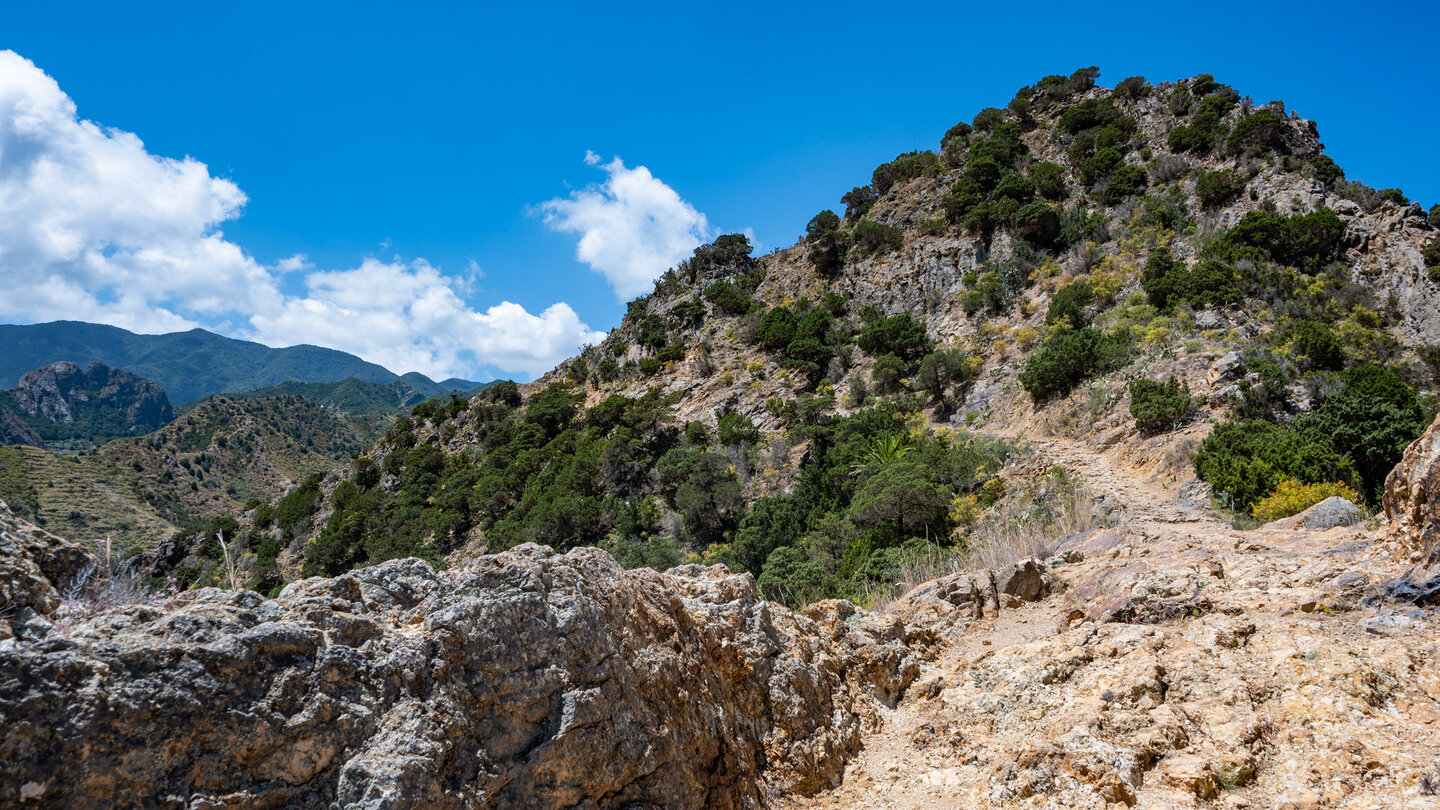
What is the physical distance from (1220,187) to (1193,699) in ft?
88.8

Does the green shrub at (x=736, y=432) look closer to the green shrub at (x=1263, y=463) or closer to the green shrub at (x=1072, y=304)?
the green shrub at (x=1072, y=304)

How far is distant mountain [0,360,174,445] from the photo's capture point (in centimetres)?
10688

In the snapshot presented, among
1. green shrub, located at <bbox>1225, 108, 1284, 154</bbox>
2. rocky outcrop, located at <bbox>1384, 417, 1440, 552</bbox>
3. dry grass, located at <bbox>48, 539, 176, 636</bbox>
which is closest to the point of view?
dry grass, located at <bbox>48, 539, 176, 636</bbox>

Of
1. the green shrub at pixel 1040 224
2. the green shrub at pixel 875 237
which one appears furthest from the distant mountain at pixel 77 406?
the green shrub at pixel 1040 224

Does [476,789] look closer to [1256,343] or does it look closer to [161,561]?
[1256,343]

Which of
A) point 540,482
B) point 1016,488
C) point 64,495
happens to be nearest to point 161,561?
point 64,495

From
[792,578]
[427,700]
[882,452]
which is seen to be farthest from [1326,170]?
[427,700]

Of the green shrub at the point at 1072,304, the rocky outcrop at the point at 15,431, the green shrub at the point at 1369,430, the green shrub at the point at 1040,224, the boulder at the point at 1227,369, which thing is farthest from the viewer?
the rocky outcrop at the point at 15,431

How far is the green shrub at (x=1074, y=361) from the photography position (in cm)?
1758

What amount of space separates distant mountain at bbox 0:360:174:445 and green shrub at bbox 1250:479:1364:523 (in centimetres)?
14332

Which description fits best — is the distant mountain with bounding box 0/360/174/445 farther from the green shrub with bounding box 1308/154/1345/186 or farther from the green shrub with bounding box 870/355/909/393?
the green shrub with bounding box 1308/154/1345/186

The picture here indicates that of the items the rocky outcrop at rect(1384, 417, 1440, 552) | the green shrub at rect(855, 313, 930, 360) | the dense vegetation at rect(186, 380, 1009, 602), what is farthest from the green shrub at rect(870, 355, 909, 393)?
the rocky outcrop at rect(1384, 417, 1440, 552)

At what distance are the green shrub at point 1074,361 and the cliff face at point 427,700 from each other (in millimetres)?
16433

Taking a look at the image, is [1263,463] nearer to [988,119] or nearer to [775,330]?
[775,330]
